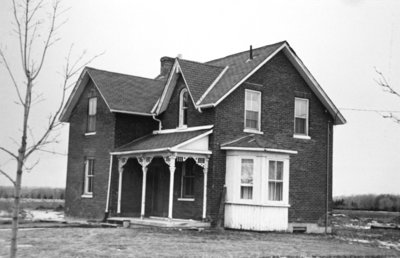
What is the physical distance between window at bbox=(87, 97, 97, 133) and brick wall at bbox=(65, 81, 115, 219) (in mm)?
308

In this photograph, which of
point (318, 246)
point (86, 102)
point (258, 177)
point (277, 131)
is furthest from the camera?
point (86, 102)

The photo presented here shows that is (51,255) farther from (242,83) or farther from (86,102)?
(86,102)

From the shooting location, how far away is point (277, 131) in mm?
26422

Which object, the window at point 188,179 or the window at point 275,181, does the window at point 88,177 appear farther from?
the window at point 275,181

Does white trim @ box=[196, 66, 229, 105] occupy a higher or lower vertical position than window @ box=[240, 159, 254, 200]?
higher

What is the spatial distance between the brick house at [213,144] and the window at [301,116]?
0.04 metres

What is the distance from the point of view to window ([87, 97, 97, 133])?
29.8 meters

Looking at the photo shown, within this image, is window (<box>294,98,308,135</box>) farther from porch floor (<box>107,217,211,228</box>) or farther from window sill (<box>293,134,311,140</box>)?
porch floor (<box>107,217,211,228</box>)

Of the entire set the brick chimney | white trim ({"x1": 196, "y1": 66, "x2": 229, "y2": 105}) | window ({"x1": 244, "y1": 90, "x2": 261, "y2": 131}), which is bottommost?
window ({"x1": 244, "y1": 90, "x2": 261, "y2": 131})

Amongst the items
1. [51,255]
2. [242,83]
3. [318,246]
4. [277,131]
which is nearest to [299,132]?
[277,131]

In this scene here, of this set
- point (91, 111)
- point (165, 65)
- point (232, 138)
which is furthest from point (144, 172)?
point (165, 65)

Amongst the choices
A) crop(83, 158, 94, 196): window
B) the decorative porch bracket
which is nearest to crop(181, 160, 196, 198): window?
the decorative porch bracket

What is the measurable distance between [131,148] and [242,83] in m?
5.59

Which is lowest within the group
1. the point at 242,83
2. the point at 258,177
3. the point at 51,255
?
the point at 51,255
